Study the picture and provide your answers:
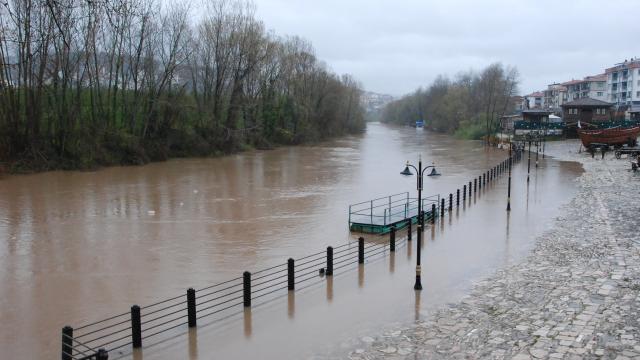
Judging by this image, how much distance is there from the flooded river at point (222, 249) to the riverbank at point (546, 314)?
758 millimetres

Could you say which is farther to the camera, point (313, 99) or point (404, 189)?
point (313, 99)

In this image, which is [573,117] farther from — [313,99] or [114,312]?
[114,312]

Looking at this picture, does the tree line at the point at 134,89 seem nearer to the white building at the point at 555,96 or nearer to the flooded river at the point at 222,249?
the flooded river at the point at 222,249

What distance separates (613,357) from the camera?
33.1 ft

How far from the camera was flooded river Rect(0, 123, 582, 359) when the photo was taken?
479 inches

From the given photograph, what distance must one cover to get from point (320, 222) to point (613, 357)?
609 inches

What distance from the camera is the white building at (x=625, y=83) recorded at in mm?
119062

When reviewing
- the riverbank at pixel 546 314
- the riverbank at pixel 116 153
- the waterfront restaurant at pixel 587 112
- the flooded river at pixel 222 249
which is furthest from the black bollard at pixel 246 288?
the waterfront restaurant at pixel 587 112

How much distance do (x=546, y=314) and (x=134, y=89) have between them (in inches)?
1994

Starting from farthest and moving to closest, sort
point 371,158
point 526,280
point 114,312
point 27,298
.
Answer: point 371,158, point 526,280, point 27,298, point 114,312

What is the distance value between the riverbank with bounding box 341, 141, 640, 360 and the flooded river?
0.76 meters

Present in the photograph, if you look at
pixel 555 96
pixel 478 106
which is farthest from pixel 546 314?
pixel 555 96

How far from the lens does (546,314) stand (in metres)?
12.4

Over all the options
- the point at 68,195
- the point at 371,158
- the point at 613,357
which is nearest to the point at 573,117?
the point at 371,158
